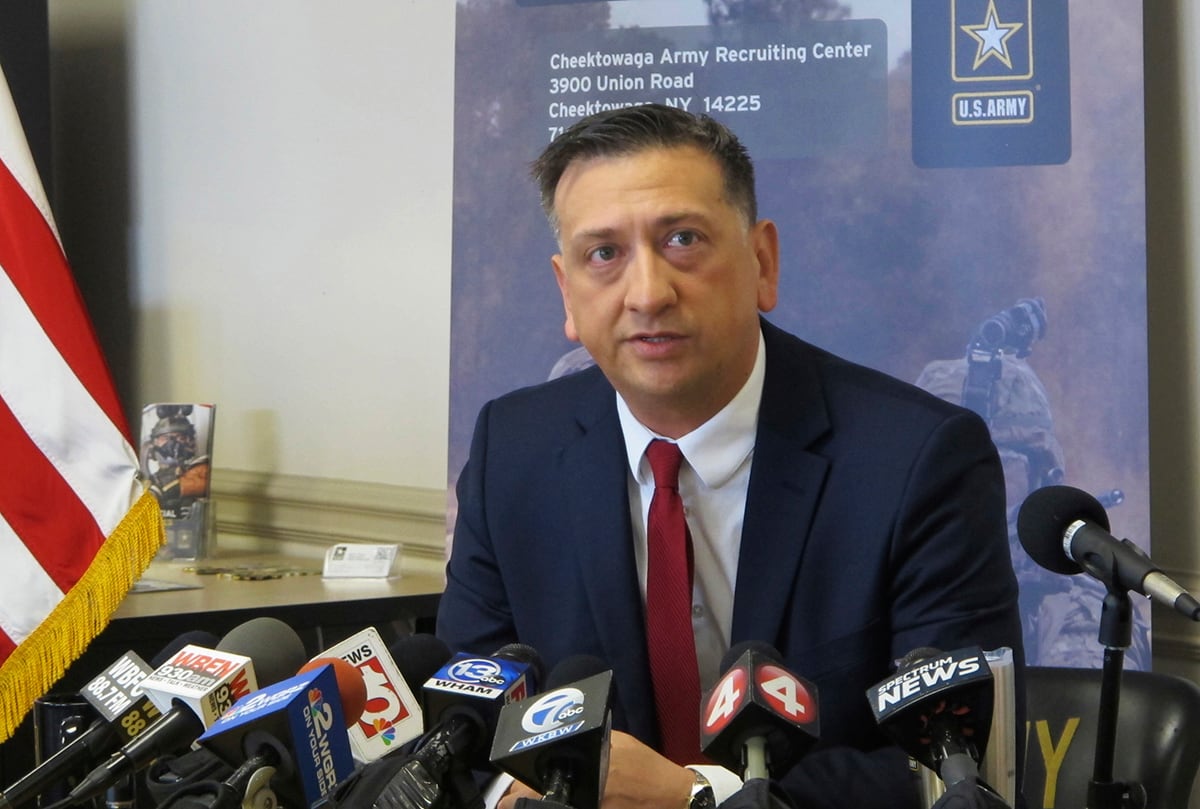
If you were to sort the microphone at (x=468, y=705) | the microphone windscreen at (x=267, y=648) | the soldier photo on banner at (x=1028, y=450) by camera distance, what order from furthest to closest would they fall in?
the soldier photo on banner at (x=1028, y=450)
the microphone windscreen at (x=267, y=648)
the microphone at (x=468, y=705)

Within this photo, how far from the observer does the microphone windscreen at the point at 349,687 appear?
1.31 meters

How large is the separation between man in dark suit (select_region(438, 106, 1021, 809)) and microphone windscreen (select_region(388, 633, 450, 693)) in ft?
1.45

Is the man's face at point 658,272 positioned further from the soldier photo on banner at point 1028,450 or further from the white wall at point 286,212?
the white wall at point 286,212

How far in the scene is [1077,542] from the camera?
1587 millimetres

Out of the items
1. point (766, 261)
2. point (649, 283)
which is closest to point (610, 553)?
point (649, 283)

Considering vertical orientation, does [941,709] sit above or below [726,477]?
below

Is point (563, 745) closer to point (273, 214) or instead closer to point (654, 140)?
point (654, 140)

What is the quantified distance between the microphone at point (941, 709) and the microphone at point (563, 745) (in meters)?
0.24

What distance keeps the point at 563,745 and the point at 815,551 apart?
104 centimetres

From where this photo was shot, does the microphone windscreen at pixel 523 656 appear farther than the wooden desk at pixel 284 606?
No

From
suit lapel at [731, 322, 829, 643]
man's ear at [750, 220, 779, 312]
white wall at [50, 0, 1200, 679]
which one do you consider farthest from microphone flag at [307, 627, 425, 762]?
white wall at [50, 0, 1200, 679]

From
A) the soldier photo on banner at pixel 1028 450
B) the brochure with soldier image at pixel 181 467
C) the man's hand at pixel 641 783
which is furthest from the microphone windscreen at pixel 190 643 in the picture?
the brochure with soldier image at pixel 181 467

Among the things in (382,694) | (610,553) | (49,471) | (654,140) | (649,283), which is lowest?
(382,694)

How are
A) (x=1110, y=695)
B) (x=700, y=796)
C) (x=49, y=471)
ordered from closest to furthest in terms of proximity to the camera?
(x=700, y=796) → (x=1110, y=695) → (x=49, y=471)
